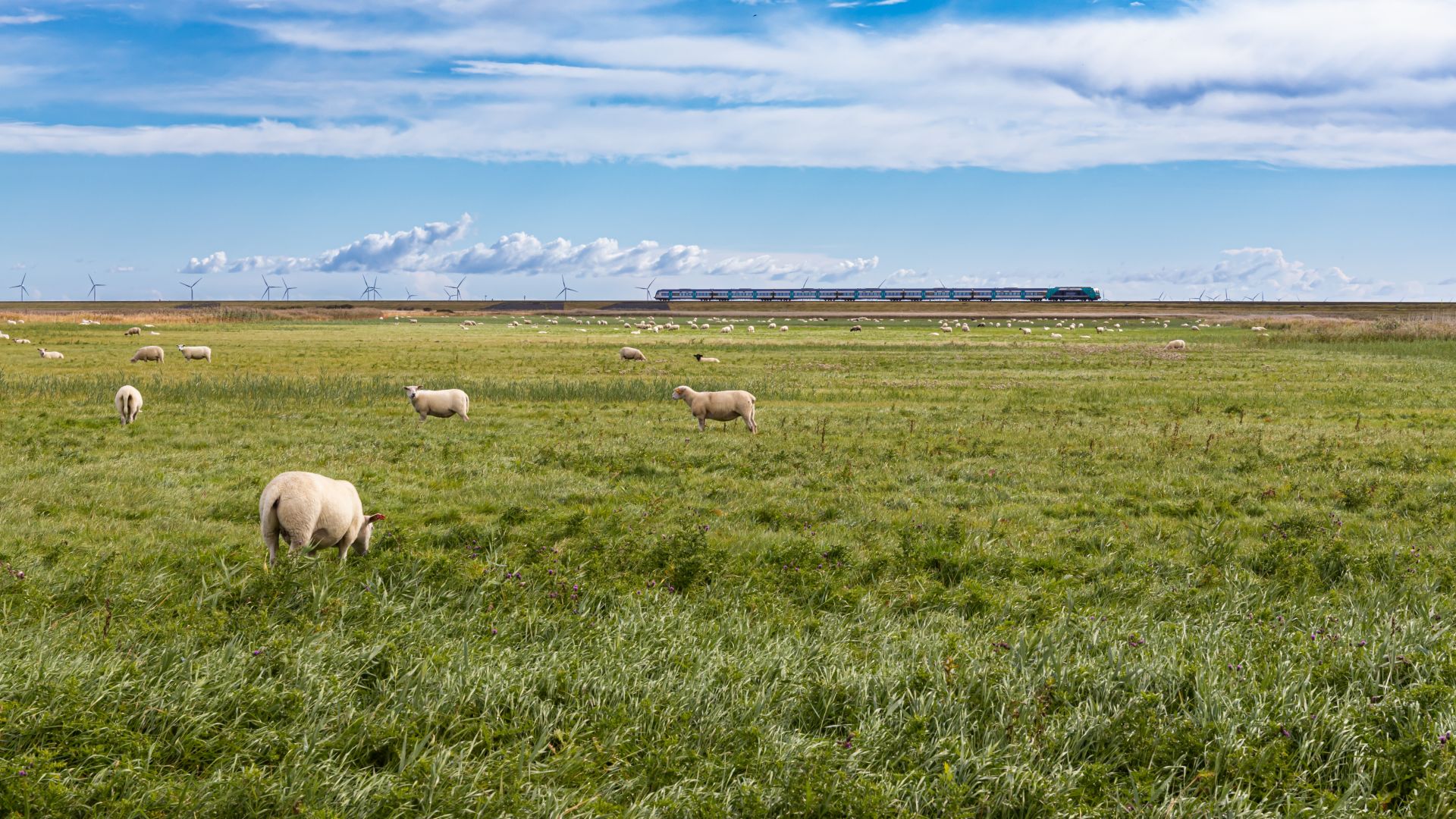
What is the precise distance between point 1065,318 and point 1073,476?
114 meters

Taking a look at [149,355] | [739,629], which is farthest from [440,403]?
[149,355]

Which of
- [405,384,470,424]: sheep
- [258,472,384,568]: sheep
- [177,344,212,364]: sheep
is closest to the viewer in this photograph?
[258,472,384,568]: sheep

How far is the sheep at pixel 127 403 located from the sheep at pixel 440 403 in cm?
677

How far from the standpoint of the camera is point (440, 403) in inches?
974

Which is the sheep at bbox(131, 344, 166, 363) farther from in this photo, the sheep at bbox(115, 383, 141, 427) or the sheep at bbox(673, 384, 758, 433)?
the sheep at bbox(673, 384, 758, 433)

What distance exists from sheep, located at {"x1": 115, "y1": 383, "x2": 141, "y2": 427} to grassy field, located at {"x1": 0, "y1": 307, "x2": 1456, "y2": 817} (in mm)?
2004

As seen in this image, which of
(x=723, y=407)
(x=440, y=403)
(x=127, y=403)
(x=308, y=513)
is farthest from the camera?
(x=440, y=403)

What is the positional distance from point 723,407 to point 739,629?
50.7 feet

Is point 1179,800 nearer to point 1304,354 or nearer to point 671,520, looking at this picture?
point 671,520

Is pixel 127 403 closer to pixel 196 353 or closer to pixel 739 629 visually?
pixel 739 629

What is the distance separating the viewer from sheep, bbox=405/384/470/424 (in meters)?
24.8

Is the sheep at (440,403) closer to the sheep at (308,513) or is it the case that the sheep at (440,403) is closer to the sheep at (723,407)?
the sheep at (723,407)

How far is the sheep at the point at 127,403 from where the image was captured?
23.0 metres

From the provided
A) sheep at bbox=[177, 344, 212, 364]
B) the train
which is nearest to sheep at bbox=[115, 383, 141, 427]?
sheep at bbox=[177, 344, 212, 364]
